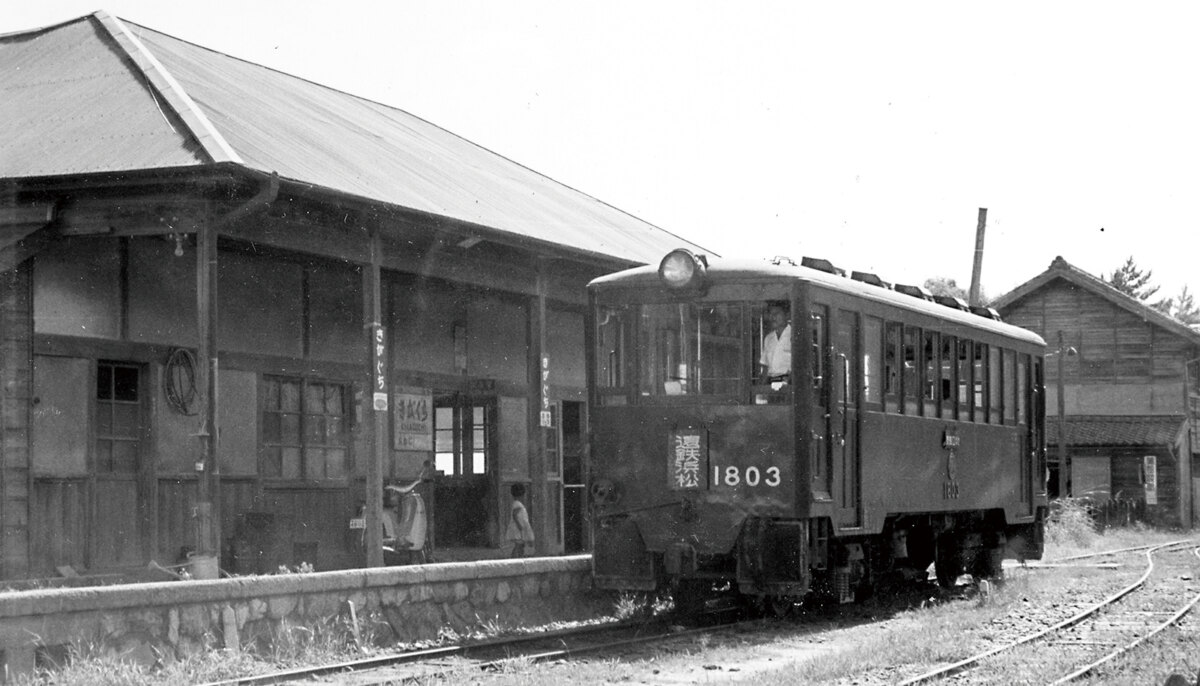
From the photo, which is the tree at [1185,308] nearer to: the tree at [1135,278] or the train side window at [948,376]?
the tree at [1135,278]

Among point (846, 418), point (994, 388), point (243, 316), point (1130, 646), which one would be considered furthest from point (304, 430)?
point (1130, 646)

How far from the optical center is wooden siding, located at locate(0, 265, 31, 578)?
12.8 metres

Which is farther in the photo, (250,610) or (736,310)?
(736,310)

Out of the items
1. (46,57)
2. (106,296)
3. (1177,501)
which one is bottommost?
(1177,501)

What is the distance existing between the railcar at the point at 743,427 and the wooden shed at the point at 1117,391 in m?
24.0

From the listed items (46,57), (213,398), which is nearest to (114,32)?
(46,57)

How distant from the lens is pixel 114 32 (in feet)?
52.1

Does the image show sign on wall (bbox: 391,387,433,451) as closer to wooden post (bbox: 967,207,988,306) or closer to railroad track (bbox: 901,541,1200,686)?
railroad track (bbox: 901,541,1200,686)

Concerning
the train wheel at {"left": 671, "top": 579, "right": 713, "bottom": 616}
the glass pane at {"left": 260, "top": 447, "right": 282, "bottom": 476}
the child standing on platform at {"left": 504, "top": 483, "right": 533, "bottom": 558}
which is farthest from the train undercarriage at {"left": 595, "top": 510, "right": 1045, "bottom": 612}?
the glass pane at {"left": 260, "top": 447, "right": 282, "bottom": 476}

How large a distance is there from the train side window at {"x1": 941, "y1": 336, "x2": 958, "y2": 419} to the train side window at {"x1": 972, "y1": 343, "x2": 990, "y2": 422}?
0.71 m

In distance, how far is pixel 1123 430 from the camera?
36.8m

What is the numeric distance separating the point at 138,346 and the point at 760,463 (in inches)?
233

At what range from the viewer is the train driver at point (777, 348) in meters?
12.1

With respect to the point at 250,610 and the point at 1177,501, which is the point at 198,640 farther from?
the point at 1177,501
